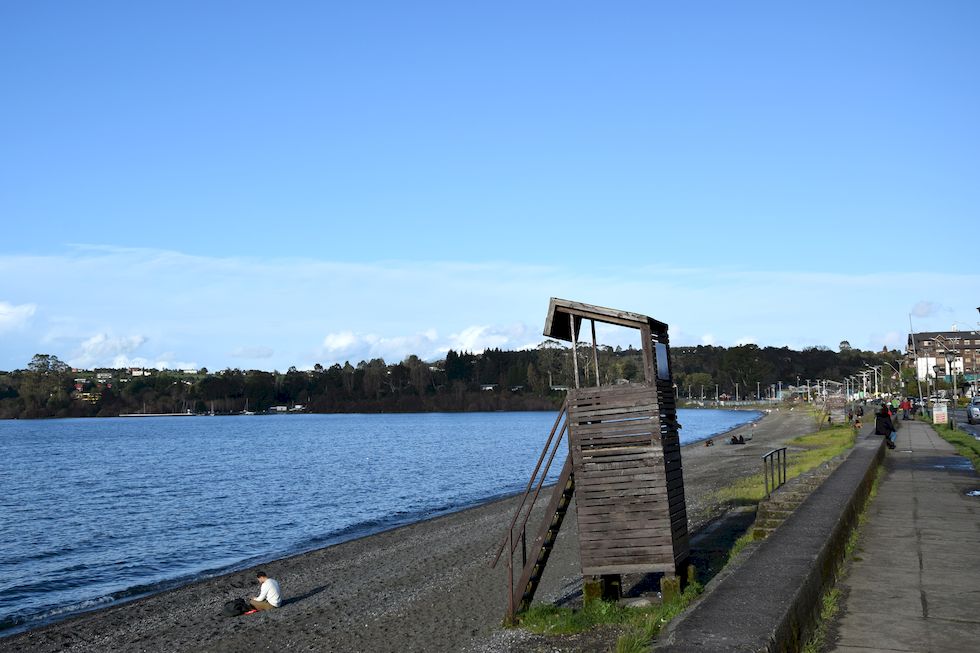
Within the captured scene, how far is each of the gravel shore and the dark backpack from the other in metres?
0.33

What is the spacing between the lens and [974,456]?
30.8 metres

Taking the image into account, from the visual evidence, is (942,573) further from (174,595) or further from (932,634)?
(174,595)

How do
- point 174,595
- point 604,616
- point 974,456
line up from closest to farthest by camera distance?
1. point 604,616
2. point 174,595
3. point 974,456

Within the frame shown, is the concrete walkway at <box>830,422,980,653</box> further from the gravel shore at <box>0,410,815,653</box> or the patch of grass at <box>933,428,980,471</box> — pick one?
the patch of grass at <box>933,428,980,471</box>

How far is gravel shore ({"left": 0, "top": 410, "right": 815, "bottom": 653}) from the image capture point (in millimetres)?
17344

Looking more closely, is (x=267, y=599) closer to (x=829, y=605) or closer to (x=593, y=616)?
(x=593, y=616)

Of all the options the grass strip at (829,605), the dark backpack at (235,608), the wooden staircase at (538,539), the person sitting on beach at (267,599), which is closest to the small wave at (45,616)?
the dark backpack at (235,608)

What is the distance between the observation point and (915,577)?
11125 mm

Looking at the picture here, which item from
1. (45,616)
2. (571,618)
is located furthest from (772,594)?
(45,616)

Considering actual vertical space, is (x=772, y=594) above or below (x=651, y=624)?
above

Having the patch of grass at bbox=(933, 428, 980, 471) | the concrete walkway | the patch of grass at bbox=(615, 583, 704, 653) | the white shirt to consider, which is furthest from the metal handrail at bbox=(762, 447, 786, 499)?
the white shirt

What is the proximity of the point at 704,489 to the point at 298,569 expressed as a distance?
66.4ft

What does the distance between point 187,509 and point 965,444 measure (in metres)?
36.9

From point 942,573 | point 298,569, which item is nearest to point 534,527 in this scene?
point 298,569
